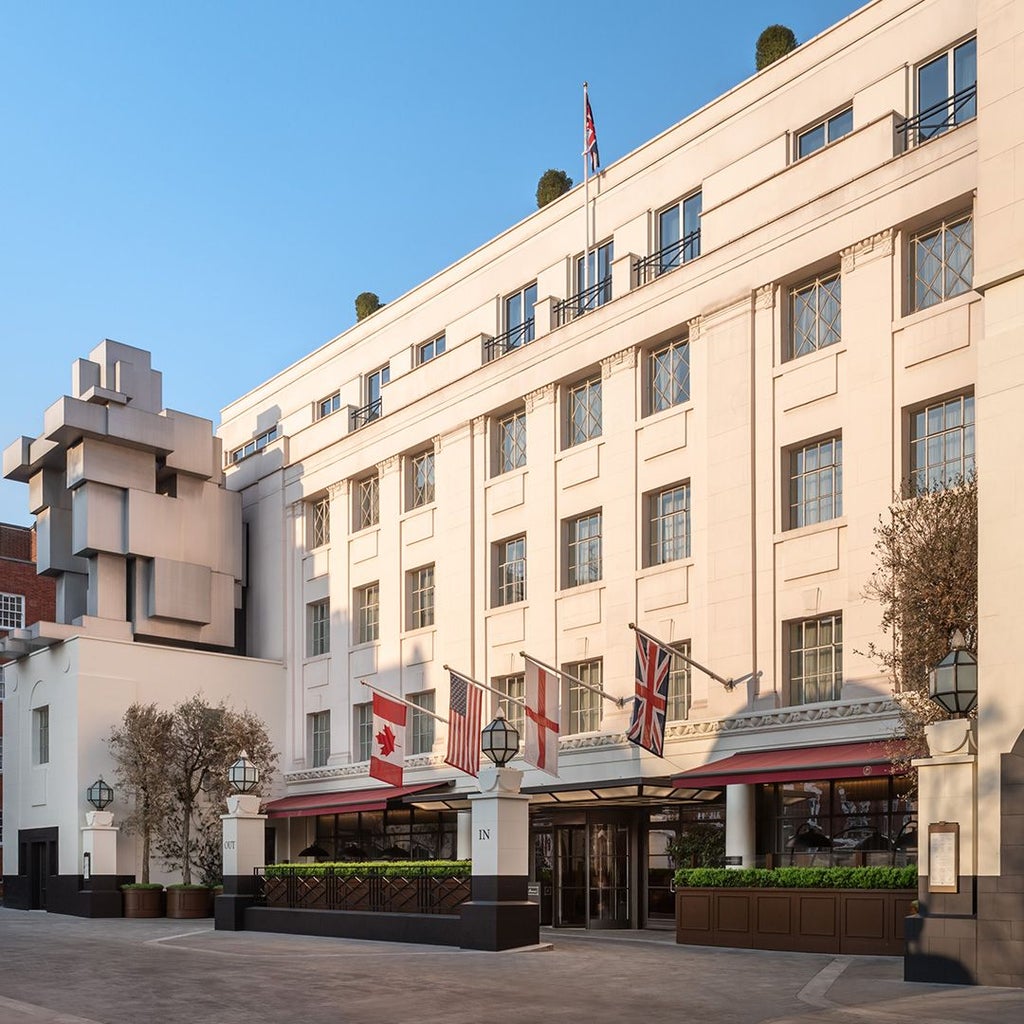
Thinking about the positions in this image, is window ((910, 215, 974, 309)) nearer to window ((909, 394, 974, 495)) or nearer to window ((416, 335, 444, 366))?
window ((909, 394, 974, 495))

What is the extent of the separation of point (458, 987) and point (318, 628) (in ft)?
89.4

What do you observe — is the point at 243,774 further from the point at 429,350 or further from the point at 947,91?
the point at 947,91

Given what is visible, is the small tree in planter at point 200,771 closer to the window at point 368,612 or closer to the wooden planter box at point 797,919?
the window at point 368,612

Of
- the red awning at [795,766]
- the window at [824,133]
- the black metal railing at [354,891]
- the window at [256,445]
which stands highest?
the window at [824,133]

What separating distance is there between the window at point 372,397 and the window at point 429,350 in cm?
151

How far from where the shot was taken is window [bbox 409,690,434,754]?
128ft

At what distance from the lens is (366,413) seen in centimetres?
4456

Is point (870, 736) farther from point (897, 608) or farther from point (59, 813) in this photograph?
point (59, 813)

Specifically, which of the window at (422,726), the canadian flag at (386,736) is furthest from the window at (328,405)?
the canadian flag at (386,736)

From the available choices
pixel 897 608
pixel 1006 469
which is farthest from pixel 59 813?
pixel 1006 469

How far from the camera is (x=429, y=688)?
127 feet

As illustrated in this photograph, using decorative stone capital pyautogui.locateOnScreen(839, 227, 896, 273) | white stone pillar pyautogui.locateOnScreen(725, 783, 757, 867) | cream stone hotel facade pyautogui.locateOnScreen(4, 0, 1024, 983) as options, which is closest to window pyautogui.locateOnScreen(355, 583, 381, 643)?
cream stone hotel facade pyautogui.locateOnScreen(4, 0, 1024, 983)

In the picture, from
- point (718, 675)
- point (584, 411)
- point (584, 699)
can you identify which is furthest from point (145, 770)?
point (718, 675)

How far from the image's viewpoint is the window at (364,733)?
41906 millimetres
